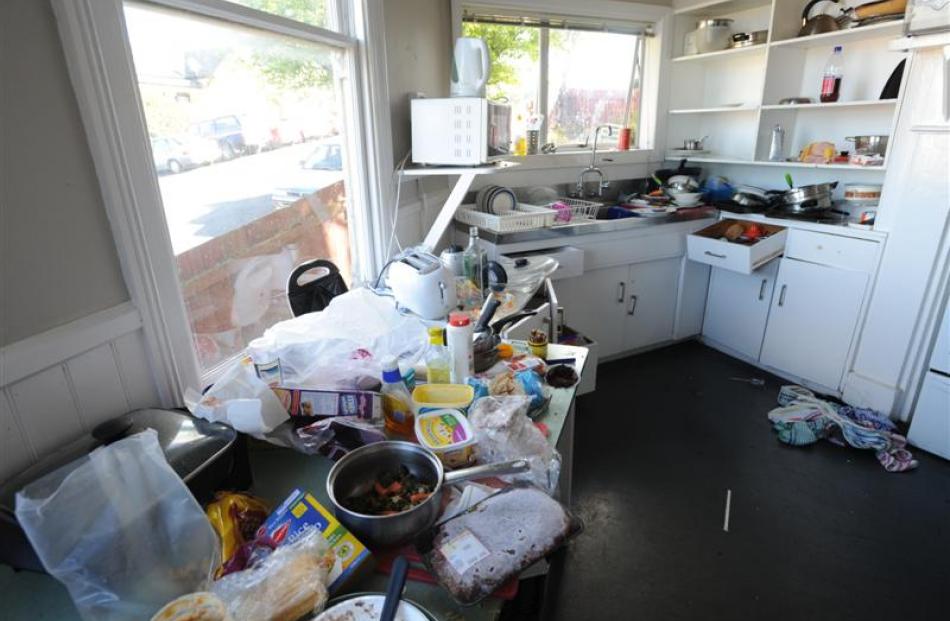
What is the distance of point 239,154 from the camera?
1507 millimetres

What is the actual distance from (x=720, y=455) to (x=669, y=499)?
455 millimetres

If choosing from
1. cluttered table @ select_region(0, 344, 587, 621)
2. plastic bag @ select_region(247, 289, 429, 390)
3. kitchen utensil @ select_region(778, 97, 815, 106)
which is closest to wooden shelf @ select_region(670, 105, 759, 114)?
kitchen utensil @ select_region(778, 97, 815, 106)

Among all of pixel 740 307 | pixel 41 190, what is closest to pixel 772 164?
pixel 740 307

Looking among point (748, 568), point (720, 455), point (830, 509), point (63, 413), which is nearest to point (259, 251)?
point (63, 413)

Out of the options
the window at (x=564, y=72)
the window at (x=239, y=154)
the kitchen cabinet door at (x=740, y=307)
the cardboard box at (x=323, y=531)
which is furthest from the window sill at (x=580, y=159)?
the cardboard box at (x=323, y=531)

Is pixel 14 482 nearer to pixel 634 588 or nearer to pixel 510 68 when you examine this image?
pixel 634 588

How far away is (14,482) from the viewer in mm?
812

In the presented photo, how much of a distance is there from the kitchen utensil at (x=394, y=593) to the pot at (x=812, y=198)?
3.02 metres

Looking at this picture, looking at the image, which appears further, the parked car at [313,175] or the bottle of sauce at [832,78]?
the bottle of sauce at [832,78]

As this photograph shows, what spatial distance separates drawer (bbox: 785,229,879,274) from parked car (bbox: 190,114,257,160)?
9.19 ft

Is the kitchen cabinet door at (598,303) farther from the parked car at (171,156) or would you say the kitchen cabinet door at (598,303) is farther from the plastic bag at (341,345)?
the parked car at (171,156)

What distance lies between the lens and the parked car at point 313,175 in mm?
1744

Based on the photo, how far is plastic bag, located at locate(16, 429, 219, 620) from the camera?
0.71 metres

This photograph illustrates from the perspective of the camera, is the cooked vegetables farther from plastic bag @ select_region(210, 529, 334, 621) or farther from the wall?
the wall
